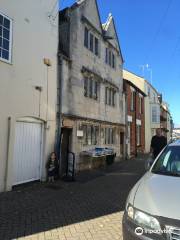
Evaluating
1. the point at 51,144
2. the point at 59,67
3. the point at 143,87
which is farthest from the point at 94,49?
the point at 143,87

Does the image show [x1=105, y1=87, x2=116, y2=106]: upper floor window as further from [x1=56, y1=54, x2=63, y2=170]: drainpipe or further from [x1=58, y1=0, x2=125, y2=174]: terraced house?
[x1=56, y1=54, x2=63, y2=170]: drainpipe

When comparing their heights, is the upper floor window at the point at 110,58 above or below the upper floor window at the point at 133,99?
above

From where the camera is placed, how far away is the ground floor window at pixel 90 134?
15557 millimetres

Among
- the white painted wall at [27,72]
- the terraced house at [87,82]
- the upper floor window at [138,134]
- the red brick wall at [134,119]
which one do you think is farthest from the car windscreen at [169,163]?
the upper floor window at [138,134]

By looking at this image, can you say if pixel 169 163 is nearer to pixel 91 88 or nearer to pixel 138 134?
pixel 91 88

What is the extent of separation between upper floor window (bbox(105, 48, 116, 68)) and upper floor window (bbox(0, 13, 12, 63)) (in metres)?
10.1

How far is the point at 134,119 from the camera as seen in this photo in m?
26.2

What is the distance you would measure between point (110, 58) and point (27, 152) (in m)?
11.2

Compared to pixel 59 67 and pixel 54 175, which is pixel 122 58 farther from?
pixel 54 175

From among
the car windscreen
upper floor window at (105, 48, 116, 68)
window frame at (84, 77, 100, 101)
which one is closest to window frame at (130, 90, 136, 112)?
upper floor window at (105, 48, 116, 68)

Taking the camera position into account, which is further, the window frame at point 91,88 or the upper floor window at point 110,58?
the upper floor window at point 110,58

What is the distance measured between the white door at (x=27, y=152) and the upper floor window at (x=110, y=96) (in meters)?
8.32

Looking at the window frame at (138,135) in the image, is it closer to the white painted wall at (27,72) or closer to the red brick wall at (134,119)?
the red brick wall at (134,119)

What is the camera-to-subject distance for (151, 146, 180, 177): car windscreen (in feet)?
16.2
